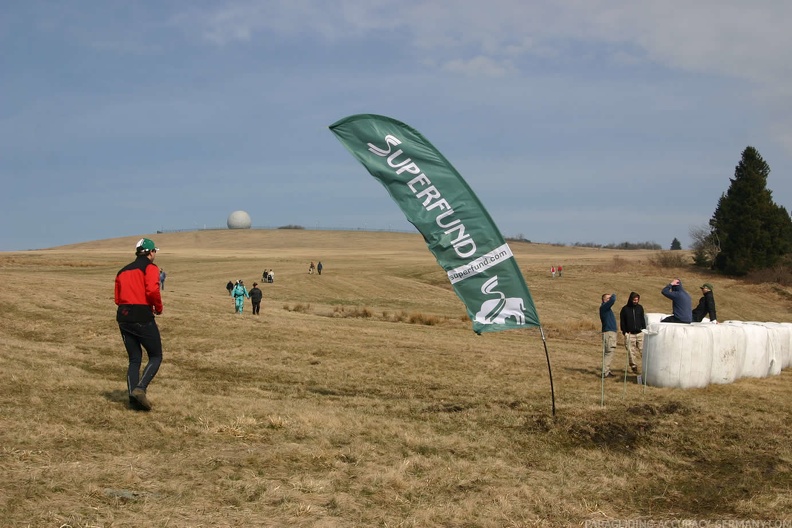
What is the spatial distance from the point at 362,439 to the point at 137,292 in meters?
3.34

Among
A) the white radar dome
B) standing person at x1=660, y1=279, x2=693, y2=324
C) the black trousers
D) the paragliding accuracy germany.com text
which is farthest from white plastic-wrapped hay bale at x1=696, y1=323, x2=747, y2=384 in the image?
the white radar dome

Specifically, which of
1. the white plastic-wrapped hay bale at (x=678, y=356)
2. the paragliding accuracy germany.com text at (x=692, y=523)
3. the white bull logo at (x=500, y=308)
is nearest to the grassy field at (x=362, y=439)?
the paragliding accuracy germany.com text at (x=692, y=523)

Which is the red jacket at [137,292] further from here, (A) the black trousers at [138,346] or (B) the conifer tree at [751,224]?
(B) the conifer tree at [751,224]

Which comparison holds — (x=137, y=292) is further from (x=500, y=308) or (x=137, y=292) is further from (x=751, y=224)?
(x=751, y=224)

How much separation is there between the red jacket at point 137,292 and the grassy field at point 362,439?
122cm

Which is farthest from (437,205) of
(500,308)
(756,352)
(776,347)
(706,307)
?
(776,347)

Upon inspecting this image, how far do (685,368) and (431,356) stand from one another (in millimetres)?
5876

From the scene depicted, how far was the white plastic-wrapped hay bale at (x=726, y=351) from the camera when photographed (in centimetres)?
1461

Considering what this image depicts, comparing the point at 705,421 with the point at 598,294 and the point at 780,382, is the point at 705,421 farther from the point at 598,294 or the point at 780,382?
the point at 598,294

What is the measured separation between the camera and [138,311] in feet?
30.6

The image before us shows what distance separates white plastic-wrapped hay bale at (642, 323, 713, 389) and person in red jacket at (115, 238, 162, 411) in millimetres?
9337

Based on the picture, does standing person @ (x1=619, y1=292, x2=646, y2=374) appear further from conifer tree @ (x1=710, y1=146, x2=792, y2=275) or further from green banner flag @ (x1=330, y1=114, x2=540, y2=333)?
conifer tree @ (x1=710, y1=146, x2=792, y2=275)

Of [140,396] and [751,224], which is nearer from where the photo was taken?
[140,396]

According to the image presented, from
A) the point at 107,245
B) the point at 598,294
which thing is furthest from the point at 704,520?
the point at 107,245
